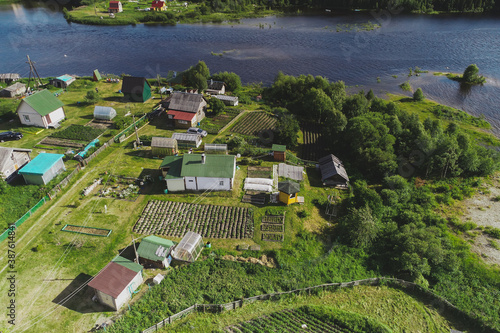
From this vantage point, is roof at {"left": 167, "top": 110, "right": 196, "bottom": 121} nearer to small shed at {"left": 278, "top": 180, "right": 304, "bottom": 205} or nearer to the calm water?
small shed at {"left": 278, "top": 180, "right": 304, "bottom": 205}

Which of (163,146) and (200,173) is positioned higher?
(163,146)

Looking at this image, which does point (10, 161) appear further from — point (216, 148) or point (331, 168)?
point (331, 168)

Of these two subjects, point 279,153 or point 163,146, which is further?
point 279,153

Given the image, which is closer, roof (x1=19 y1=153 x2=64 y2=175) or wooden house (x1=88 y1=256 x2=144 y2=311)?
wooden house (x1=88 y1=256 x2=144 y2=311)

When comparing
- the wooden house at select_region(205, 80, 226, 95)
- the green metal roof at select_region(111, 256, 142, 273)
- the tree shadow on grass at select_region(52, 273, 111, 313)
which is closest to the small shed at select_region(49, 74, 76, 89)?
the wooden house at select_region(205, 80, 226, 95)

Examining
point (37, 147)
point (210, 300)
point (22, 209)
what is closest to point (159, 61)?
point (37, 147)

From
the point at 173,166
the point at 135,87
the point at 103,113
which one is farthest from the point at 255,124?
the point at 103,113

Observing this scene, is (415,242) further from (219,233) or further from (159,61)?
(159,61)
